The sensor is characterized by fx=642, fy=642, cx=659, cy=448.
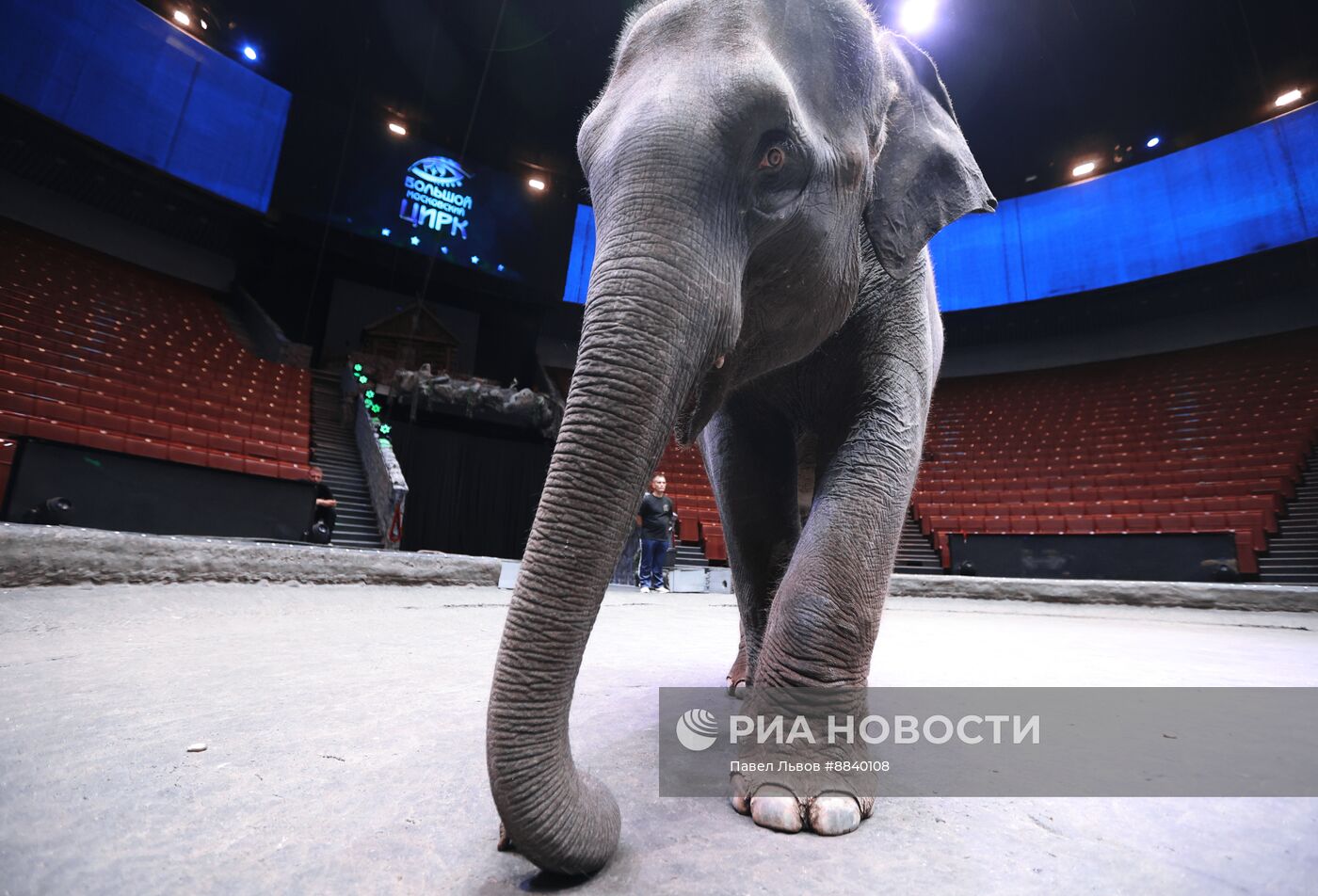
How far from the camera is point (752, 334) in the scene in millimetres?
1289

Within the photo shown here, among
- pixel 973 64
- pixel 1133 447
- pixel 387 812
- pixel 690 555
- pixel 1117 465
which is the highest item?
pixel 973 64

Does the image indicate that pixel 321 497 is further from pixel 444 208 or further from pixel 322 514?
pixel 444 208

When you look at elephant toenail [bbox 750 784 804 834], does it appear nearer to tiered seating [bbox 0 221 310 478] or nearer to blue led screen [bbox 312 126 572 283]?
tiered seating [bbox 0 221 310 478]

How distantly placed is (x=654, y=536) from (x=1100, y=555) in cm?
882

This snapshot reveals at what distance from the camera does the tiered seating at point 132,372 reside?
9.10 m

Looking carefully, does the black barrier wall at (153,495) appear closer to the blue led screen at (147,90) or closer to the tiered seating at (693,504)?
the tiered seating at (693,504)

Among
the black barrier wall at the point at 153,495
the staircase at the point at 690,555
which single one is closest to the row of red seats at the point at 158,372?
the black barrier wall at the point at 153,495

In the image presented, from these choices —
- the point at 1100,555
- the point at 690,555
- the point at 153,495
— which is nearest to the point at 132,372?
the point at 153,495

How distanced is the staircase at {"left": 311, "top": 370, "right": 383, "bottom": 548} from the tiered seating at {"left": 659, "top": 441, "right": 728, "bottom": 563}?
6291mm

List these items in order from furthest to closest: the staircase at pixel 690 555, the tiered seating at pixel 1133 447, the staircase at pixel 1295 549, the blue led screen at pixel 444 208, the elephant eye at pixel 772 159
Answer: the blue led screen at pixel 444 208 → the staircase at pixel 690 555 → the tiered seating at pixel 1133 447 → the staircase at pixel 1295 549 → the elephant eye at pixel 772 159

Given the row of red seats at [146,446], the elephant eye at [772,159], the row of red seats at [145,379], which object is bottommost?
the elephant eye at [772,159]

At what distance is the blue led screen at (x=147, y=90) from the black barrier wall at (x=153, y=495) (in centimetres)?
1162

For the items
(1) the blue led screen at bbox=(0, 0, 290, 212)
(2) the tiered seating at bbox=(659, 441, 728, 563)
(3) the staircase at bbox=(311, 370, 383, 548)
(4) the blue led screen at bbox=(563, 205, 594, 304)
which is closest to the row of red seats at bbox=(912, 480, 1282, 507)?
(2) the tiered seating at bbox=(659, 441, 728, 563)

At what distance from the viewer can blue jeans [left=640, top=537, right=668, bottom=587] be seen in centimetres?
930
